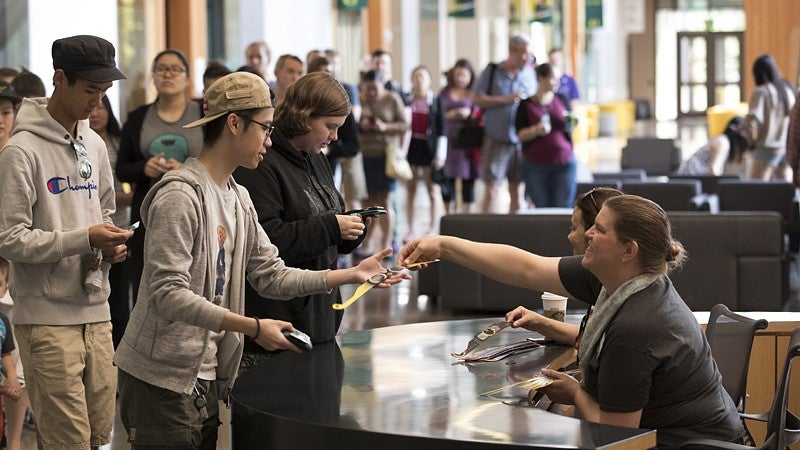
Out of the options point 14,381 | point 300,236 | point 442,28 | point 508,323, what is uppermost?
point 442,28

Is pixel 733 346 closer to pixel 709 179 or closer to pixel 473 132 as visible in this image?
pixel 473 132

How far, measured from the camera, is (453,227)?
889cm

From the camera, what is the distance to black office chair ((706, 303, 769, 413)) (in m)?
4.04

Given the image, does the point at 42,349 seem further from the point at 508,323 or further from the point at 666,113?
the point at 666,113

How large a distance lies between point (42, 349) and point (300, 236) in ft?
2.75

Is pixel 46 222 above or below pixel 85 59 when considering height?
below

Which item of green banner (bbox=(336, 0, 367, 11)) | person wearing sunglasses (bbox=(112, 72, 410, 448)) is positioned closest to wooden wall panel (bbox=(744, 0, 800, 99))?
green banner (bbox=(336, 0, 367, 11))

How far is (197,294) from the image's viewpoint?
133 inches

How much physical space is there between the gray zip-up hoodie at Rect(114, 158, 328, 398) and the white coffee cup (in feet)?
4.02

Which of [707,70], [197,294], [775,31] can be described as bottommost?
[197,294]

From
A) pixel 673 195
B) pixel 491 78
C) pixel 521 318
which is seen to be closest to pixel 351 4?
pixel 491 78

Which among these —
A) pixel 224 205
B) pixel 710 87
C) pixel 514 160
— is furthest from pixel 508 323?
pixel 710 87

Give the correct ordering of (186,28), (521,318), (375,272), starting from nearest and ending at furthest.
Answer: (375,272), (521,318), (186,28)

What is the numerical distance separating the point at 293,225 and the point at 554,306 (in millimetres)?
912
